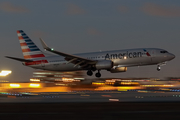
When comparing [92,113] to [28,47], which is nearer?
[92,113]

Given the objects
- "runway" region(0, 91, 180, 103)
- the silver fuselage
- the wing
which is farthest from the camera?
the wing

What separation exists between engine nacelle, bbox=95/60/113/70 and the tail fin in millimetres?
12188

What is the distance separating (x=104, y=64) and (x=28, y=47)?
17.7 metres

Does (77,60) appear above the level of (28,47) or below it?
below

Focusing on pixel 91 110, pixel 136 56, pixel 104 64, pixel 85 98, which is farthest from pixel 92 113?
pixel 104 64

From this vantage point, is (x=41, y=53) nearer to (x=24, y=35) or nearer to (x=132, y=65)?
(x=24, y=35)

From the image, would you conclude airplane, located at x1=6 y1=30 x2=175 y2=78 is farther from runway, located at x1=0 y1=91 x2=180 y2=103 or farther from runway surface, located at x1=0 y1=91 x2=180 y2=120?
runway surface, located at x1=0 y1=91 x2=180 y2=120

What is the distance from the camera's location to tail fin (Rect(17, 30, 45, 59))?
5284 centimetres

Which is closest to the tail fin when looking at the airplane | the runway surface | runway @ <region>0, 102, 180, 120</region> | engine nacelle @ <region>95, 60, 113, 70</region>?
the airplane

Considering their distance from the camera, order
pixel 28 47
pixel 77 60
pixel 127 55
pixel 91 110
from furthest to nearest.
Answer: pixel 28 47, pixel 77 60, pixel 127 55, pixel 91 110

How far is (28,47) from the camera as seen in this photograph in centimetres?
5438

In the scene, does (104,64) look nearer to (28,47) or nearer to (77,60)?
(77,60)

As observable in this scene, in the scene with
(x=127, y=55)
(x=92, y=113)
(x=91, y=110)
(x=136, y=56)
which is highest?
(x=127, y=55)

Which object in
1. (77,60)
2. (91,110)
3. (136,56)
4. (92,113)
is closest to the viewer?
(92,113)
